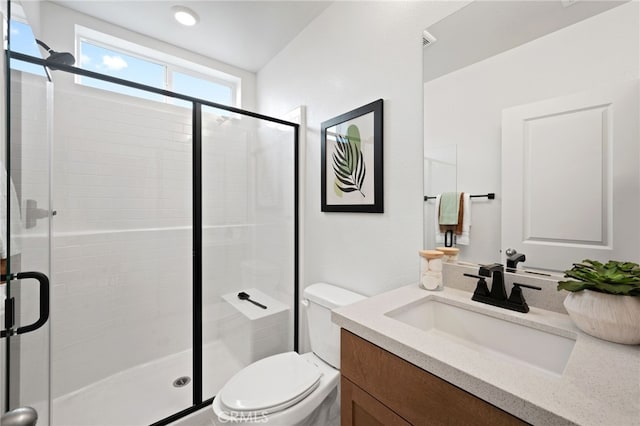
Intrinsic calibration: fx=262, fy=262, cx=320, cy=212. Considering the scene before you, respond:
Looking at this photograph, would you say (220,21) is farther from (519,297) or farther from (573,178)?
(519,297)

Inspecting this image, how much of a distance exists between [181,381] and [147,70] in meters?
2.48

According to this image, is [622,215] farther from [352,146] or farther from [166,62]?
[166,62]

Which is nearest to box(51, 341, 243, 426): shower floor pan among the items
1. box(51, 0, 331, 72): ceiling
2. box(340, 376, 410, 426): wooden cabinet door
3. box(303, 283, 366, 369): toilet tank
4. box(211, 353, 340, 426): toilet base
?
box(211, 353, 340, 426): toilet base

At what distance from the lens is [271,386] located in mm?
1160

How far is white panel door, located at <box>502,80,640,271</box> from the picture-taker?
0.74 meters

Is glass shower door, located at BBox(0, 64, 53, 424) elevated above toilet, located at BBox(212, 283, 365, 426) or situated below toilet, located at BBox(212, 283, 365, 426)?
above

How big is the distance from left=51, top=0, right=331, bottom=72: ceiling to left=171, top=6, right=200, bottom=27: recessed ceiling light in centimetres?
3

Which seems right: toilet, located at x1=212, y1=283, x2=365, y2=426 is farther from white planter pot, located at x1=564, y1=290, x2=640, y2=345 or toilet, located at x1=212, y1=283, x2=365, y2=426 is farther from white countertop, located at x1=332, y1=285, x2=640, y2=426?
white planter pot, located at x1=564, y1=290, x2=640, y2=345

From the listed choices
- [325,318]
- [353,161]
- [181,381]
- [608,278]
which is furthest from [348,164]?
[181,381]

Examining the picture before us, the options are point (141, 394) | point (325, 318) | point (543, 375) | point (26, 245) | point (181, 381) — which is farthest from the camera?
point (181, 381)

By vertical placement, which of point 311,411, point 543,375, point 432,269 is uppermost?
point 432,269

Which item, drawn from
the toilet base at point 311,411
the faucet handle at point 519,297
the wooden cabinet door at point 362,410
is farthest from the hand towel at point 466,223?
Result: the toilet base at point 311,411

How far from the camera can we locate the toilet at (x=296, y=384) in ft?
3.43

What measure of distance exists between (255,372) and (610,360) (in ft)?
4.09
